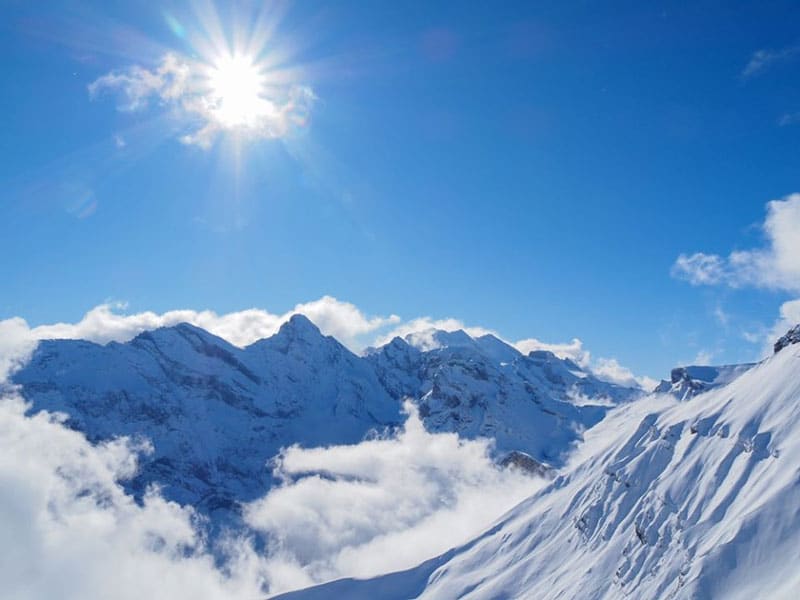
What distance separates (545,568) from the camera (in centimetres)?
11631

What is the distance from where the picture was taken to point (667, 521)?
100 m

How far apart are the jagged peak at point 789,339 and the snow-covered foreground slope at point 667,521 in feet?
5.84

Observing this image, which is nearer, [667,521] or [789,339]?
[667,521]

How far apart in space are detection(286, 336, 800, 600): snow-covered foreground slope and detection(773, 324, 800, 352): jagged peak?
1781mm

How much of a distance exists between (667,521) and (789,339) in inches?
2040

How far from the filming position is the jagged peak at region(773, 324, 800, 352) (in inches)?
4774

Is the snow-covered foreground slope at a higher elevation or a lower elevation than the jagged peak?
lower

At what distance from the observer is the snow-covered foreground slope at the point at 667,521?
81312mm

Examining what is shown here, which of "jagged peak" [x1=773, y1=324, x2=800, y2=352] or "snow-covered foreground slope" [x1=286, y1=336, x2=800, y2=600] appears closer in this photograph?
"snow-covered foreground slope" [x1=286, y1=336, x2=800, y2=600]

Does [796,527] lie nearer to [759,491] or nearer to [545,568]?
[759,491]

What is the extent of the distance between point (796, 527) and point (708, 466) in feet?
87.7

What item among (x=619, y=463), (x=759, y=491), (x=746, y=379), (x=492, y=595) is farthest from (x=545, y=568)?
(x=746, y=379)

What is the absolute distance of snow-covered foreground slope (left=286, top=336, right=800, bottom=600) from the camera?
81.3m

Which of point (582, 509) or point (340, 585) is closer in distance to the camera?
point (582, 509)
